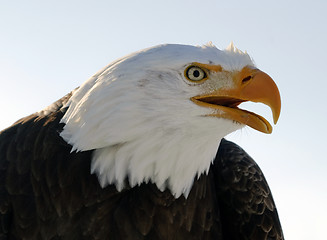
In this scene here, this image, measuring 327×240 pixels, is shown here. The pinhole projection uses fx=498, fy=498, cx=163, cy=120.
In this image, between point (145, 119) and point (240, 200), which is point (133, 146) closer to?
point (145, 119)

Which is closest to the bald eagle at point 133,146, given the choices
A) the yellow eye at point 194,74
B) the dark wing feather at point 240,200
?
the yellow eye at point 194,74

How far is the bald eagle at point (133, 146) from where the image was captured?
367cm

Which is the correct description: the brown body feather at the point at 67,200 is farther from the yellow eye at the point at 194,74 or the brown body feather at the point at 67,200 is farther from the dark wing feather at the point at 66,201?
the yellow eye at the point at 194,74

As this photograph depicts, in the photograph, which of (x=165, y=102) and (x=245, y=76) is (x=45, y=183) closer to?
(x=165, y=102)

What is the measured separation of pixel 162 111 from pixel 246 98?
2.24ft

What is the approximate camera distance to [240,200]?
5.01 metres

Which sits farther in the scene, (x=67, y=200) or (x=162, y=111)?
(x=67, y=200)

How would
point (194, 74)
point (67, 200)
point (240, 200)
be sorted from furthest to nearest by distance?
point (240, 200) → point (67, 200) → point (194, 74)

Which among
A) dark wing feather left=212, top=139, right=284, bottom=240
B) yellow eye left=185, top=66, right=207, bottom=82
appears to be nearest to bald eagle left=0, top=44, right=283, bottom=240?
yellow eye left=185, top=66, right=207, bottom=82

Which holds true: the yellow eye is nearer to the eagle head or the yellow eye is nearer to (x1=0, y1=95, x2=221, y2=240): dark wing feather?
the eagle head

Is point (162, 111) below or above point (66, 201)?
above

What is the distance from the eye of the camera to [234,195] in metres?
5.01

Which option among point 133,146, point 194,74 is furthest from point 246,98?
point 133,146

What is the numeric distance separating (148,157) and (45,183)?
864 millimetres
